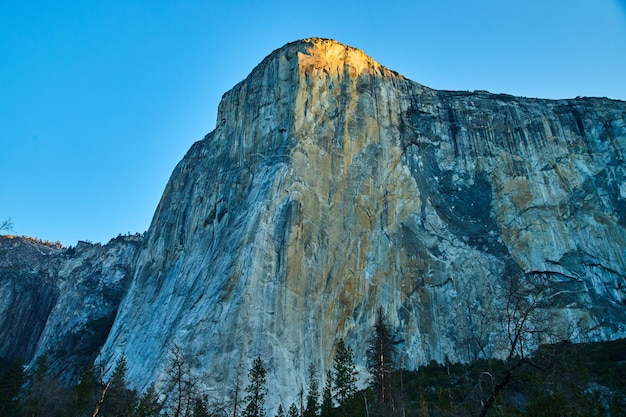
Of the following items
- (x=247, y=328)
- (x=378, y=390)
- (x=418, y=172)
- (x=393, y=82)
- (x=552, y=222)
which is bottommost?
(x=378, y=390)

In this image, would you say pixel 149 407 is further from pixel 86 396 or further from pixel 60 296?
pixel 60 296

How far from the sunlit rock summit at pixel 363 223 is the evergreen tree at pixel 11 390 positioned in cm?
817

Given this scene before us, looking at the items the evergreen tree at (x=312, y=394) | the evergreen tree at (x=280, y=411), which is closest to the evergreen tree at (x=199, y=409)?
the evergreen tree at (x=280, y=411)

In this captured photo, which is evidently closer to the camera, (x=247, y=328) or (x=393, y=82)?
(x=247, y=328)

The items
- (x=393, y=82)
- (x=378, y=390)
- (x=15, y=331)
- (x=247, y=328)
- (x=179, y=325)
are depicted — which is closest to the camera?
(x=378, y=390)

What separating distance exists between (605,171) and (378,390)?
3666 centimetres

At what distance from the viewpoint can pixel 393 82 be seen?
60.1m

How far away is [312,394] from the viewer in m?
34.2

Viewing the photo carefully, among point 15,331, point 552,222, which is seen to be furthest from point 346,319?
point 15,331

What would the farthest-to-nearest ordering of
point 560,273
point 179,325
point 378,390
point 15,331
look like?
1. point 15,331
2. point 560,273
3. point 179,325
4. point 378,390

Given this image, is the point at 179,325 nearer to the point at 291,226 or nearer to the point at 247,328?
the point at 247,328

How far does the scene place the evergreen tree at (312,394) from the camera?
31.6m

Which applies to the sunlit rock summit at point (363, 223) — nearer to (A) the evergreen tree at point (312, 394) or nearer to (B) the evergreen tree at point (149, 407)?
(A) the evergreen tree at point (312, 394)

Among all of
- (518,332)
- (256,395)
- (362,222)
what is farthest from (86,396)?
(518,332)
